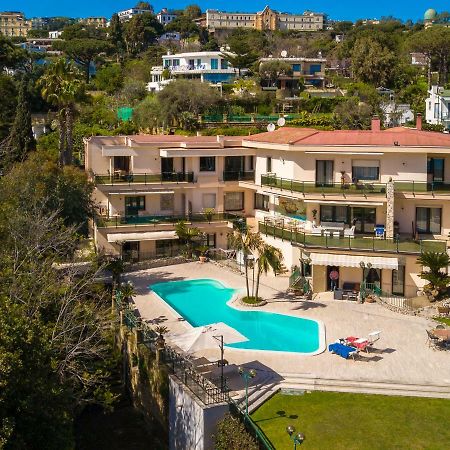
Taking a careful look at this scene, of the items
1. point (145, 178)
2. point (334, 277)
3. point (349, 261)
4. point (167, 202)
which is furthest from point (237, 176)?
point (349, 261)

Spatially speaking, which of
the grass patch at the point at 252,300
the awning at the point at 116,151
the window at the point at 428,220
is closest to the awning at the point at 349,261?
the grass patch at the point at 252,300

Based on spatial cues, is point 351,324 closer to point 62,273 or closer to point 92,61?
point 62,273

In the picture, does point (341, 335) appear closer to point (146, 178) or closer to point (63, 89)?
point (146, 178)

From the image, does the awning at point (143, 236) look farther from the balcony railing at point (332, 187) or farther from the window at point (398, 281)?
the window at point (398, 281)

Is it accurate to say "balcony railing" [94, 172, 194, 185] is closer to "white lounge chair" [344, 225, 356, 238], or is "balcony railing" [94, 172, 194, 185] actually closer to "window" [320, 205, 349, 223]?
"window" [320, 205, 349, 223]

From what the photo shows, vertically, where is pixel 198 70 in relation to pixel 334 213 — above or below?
above

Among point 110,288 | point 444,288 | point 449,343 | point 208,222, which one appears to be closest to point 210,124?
point 208,222

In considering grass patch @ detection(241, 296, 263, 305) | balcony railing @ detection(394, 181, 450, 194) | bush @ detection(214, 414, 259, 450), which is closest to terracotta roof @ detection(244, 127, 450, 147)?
balcony railing @ detection(394, 181, 450, 194)
